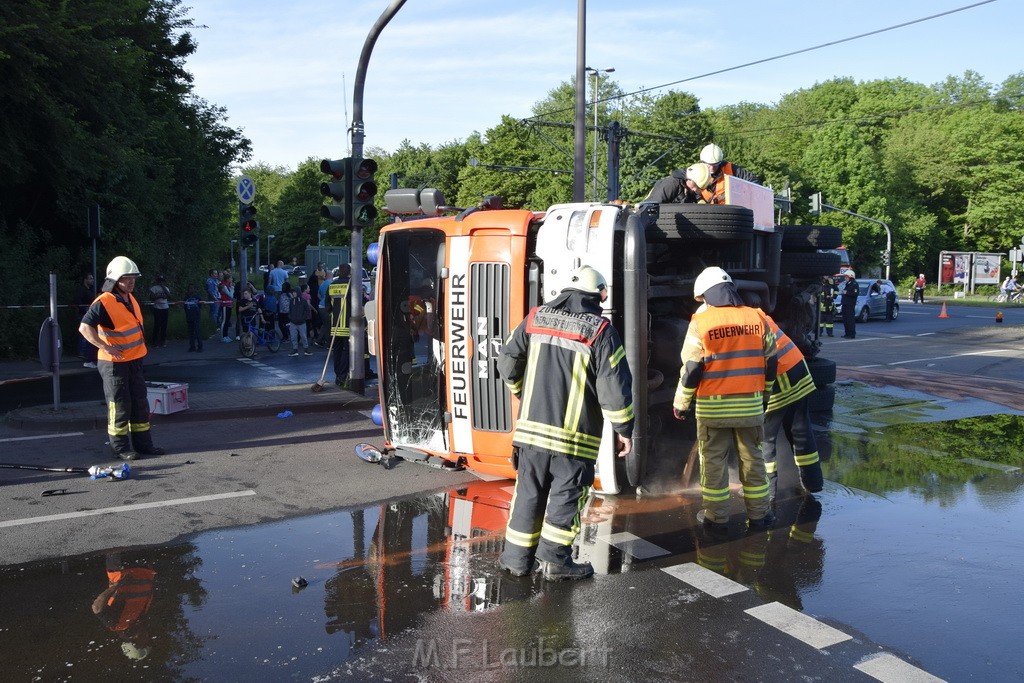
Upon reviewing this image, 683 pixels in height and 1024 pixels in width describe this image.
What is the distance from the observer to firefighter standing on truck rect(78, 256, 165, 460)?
8.11 metres

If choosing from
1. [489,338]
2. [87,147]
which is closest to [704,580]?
[489,338]

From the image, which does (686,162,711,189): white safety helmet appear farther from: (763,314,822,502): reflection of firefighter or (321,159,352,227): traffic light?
(321,159,352,227): traffic light

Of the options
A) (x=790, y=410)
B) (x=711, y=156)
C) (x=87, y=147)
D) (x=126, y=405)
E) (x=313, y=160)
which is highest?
(x=313, y=160)

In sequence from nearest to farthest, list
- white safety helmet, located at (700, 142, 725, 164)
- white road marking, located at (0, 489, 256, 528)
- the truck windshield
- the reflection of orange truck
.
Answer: white road marking, located at (0, 489, 256, 528)
the reflection of orange truck
the truck windshield
white safety helmet, located at (700, 142, 725, 164)

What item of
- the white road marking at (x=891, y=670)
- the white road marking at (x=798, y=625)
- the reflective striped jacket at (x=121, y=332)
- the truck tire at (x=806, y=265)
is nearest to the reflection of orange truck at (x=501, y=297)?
the truck tire at (x=806, y=265)

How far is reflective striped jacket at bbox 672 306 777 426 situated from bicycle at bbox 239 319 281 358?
1313 centimetres

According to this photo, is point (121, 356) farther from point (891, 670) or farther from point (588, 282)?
point (891, 670)

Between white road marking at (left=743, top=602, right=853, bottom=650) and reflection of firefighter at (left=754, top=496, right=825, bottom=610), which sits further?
reflection of firefighter at (left=754, top=496, right=825, bottom=610)

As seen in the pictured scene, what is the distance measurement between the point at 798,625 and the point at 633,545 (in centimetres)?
145

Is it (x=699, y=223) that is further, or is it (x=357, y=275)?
(x=357, y=275)

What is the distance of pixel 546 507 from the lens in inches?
211

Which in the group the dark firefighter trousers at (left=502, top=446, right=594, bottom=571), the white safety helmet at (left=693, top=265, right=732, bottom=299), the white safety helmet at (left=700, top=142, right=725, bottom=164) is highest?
the white safety helmet at (left=700, top=142, right=725, bottom=164)

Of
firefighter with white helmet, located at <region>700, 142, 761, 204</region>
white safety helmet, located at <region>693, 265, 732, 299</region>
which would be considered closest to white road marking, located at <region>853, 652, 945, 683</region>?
white safety helmet, located at <region>693, 265, 732, 299</region>

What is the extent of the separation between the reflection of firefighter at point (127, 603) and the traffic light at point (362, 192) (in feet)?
23.1
